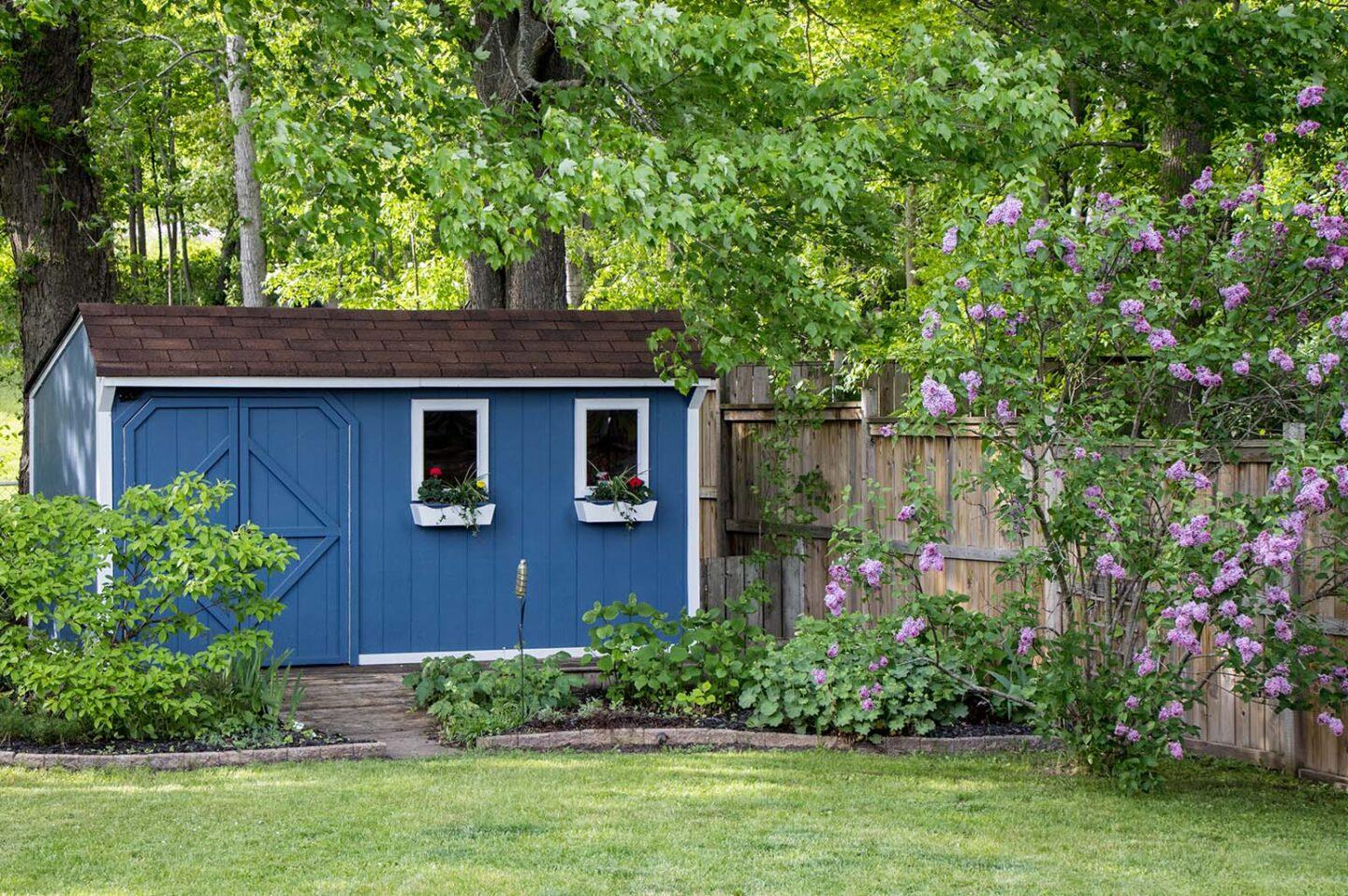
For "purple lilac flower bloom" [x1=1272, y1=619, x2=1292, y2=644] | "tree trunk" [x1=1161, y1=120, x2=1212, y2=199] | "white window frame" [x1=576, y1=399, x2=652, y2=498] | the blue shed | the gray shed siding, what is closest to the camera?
"purple lilac flower bloom" [x1=1272, y1=619, x2=1292, y2=644]

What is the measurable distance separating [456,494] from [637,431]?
1.42 metres

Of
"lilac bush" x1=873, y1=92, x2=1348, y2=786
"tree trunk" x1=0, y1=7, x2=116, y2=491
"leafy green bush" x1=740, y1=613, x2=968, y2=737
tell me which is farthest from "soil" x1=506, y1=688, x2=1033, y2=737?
"tree trunk" x1=0, y1=7, x2=116, y2=491

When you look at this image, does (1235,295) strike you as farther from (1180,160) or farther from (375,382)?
(375,382)

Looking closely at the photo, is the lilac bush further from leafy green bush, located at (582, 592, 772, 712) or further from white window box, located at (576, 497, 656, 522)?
white window box, located at (576, 497, 656, 522)

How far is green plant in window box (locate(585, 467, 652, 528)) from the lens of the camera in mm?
11133

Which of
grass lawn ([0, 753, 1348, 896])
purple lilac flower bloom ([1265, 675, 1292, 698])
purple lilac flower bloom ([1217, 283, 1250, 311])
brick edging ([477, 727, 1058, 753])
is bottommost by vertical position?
grass lawn ([0, 753, 1348, 896])

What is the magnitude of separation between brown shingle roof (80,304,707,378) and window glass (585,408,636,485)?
15.6 inches

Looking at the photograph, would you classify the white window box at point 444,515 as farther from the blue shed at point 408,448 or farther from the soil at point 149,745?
the soil at point 149,745

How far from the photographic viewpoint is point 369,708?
9305 millimetres

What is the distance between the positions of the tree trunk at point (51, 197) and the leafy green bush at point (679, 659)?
260 inches

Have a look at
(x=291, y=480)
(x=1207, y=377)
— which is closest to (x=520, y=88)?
(x=291, y=480)

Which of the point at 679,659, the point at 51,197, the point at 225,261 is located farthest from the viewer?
the point at 225,261

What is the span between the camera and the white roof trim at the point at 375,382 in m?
10.2

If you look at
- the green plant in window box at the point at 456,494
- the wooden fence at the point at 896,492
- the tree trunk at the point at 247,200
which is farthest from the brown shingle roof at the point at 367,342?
the tree trunk at the point at 247,200
